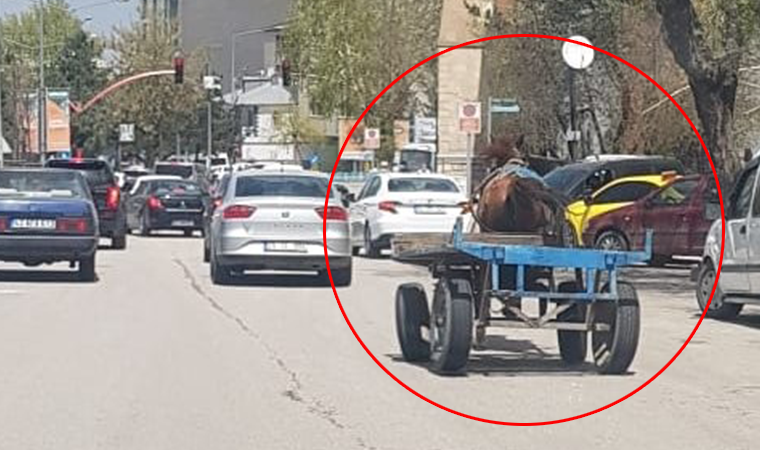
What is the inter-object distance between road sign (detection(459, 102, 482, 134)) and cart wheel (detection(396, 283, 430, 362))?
2.57 m

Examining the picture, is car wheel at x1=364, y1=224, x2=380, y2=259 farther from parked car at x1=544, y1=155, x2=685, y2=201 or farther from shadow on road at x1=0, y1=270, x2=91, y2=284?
shadow on road at x1=0, y1=270, x2=91, y2=284

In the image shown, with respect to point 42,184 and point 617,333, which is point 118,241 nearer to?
point 42,184

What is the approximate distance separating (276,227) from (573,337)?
928cm

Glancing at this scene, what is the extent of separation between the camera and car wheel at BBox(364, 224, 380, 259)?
67.3 feet

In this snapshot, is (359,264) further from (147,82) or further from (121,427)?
(147,82)

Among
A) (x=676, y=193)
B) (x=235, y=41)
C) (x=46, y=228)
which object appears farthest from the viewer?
(x=235, y=41)

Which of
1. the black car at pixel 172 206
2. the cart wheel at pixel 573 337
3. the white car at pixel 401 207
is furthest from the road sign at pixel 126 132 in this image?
the cart wheel at pixel 573 337

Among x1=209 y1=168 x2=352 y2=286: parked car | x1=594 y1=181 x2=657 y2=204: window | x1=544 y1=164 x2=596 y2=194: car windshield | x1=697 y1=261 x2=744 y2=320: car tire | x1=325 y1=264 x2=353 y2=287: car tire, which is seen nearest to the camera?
x1=544 y1=164 x2=596 y2=194: car windshield

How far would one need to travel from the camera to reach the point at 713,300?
2053 cm

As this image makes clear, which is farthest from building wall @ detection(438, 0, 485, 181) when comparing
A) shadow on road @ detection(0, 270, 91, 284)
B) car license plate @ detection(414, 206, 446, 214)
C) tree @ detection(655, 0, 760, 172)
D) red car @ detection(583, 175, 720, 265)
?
shadow on road @ detection(0, 270, 91, 284)

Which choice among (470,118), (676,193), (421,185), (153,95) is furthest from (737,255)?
(153,95)

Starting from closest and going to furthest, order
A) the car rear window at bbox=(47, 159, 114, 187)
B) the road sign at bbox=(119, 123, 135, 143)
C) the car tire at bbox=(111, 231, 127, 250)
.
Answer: the car tire at bbox=(111, 231, 127, 250), the car rear window at bbox=(47, 159, 114, 187), the road sign at bbox=(119, 123, 135, 143)

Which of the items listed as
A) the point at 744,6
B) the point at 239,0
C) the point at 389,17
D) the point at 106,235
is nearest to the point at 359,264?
the point at 389,17

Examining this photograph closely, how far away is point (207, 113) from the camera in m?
95.2
